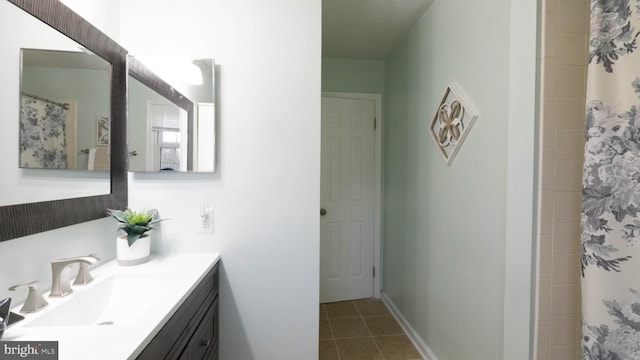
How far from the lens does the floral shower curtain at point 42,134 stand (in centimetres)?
87

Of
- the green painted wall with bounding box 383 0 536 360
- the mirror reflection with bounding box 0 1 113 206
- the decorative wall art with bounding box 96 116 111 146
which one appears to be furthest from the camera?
the green painted wall with bounding box 383 0 536 360

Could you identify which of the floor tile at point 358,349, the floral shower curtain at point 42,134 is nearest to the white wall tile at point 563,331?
the floor tile at point 358,349

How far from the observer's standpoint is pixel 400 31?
232 cm

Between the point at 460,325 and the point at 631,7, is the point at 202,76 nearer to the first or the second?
the point at 631,7

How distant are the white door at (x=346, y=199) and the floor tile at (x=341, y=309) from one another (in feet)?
0.21

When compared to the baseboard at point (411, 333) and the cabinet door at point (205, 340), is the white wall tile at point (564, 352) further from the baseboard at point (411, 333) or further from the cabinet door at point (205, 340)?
the cabinet door at point (205, 340)

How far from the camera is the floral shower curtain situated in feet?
2.86

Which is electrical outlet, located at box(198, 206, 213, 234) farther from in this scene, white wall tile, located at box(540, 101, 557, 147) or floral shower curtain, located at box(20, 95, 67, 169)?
white wall tile, located at box(540, 101, 557, 147)

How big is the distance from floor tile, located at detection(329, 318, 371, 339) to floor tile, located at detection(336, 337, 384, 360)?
2.6 inches

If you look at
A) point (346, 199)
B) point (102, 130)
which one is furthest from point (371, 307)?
point (102, 130)

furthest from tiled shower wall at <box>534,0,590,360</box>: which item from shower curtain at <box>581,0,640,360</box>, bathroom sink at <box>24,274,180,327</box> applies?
bathroom sink at <box>24,274,180,327</box>

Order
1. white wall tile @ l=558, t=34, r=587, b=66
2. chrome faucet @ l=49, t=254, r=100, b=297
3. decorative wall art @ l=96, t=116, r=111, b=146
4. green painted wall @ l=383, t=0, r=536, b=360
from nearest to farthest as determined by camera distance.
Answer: chrome faucet @ l=49, t=254, r=100, b=297
white wall tile @ l=558, t=34, r=587, b=66
decorative wall art @ l=96, t=116, r=111, b=146
green painted wall @ l=383, t=0, r=536, b=360

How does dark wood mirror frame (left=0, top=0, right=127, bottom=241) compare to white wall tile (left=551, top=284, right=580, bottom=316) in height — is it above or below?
above

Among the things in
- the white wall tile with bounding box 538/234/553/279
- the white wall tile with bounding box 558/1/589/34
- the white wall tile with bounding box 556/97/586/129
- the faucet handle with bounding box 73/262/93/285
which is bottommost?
the faucet handle with bounding box 73/262/93/285
